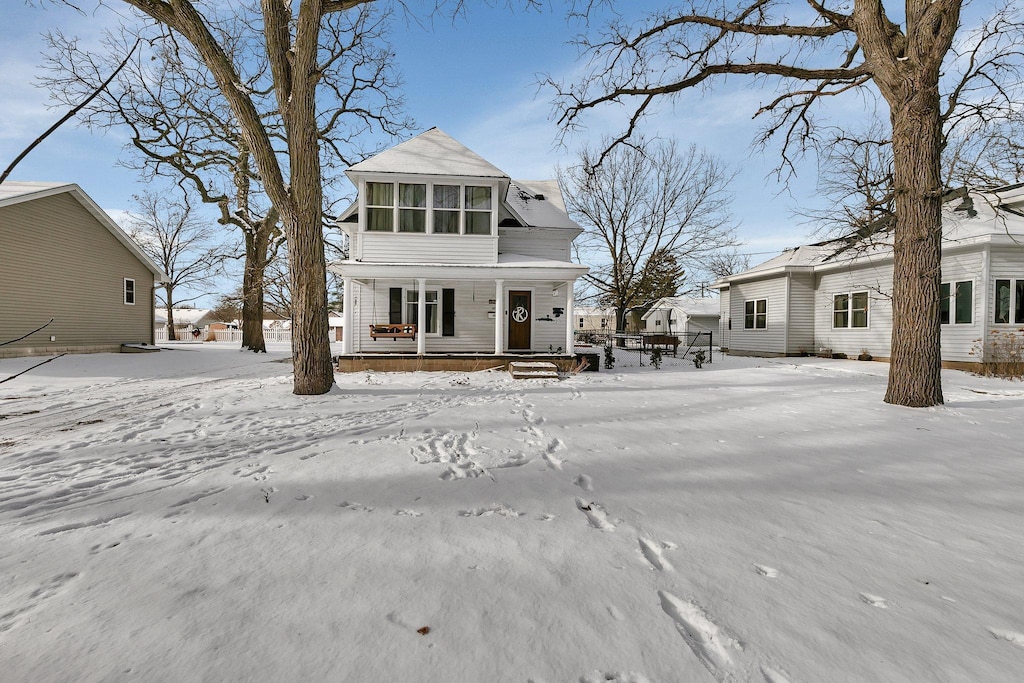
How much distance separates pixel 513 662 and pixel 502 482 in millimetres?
1853

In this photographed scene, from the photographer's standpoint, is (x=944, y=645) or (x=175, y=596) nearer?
(x=944, y=645)

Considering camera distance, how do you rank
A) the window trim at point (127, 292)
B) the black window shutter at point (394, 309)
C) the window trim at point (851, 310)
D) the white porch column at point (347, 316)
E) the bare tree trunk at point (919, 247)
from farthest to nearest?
the window trim at point (127, 292), the window trim at point (851, 310), the black window shutter at point (394, 309), the white porch column at point (347, 316), the bare tree trunk at point (919, 247)

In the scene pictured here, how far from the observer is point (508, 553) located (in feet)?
7.66

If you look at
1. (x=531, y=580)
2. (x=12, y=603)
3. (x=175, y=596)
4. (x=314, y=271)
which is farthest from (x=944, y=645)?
(x=314, y=271)

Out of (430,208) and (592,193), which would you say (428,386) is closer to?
(430,208)

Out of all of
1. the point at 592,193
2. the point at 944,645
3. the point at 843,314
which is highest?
the point at 592,193

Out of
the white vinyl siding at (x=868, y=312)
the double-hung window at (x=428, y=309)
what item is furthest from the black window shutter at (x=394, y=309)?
the white vinyl siding at (x=868, y=312)

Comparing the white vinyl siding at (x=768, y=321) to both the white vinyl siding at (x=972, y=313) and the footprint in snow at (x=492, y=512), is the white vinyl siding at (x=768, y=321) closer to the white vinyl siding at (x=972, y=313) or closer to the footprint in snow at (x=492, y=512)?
the white vinyl siding at (x=972, y=313)

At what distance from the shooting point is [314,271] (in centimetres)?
743

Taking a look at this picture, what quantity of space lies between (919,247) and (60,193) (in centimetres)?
2278

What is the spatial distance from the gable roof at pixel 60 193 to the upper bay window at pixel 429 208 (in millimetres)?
9298

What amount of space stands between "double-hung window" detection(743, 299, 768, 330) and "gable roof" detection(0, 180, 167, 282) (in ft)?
83.7

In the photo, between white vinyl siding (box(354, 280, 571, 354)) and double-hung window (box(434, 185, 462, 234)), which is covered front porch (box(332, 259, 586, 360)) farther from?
double-hung window (box(434, 185, 462, 234))

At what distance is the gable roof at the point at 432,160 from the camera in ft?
41.0
